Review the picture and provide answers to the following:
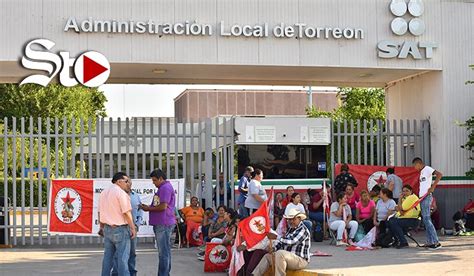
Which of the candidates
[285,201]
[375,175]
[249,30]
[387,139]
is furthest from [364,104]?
[285,201]

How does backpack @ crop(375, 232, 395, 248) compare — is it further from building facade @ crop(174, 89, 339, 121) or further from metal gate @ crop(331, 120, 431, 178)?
building facade @ crop(174, 89, 339, 121)

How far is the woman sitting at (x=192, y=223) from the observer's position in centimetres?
1986

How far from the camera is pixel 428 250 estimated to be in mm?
17266

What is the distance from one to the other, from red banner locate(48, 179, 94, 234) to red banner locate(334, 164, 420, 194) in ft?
21.2

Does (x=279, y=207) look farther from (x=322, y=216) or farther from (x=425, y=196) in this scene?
(x=425, y=196)

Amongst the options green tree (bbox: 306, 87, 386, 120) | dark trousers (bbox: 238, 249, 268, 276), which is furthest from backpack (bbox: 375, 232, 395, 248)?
green tree (bbox: 306, 87, 386, 120)

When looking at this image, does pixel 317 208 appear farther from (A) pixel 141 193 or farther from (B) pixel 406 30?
(B) pixel 406 30

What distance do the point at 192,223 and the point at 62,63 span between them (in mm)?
4841

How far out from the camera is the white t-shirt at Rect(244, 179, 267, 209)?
19.3 metres

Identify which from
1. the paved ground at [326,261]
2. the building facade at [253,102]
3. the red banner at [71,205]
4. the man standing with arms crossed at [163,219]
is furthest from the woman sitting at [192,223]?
the building facade at [253,102]

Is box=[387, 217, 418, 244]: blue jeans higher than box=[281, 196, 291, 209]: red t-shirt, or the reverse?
box=[281, 196, 291, 209]: red t-shirt

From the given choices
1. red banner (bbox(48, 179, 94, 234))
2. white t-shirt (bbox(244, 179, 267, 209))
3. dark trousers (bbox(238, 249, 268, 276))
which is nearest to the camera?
dark trousers (bbox(238, 249, 268, 276))

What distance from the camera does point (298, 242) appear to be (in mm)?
13336

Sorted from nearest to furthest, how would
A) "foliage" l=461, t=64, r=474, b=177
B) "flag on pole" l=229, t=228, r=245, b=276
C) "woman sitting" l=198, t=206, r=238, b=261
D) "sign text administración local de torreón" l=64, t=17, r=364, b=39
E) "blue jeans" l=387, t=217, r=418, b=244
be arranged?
"flag on pole" l=229, t=228, r=245, b=276
"woman sitting" l=198, t=206, r=238, b=261
"blue jeans" l=387, t=217, r=418, b=244
"sign text administración local de torreón" l=64, t=17, r=364, b=39
"foliage" l=461, t=64, r=474, b=177
